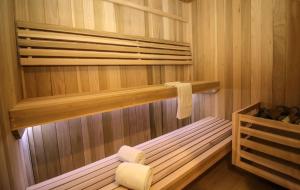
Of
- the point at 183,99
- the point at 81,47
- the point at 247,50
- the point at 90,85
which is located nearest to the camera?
the point at 81,47

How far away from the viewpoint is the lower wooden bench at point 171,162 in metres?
1.22

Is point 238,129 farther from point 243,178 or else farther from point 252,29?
point 252,29

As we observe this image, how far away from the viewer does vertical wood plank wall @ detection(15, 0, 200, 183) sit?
55.0 inches

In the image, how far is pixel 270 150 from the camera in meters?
1.41

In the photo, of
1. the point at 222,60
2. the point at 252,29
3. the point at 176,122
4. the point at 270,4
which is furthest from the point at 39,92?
the point at 270,4

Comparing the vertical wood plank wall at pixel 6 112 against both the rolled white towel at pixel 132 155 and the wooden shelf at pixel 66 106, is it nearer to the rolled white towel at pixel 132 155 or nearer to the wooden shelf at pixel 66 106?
the wooden shelf at pixel 66 106

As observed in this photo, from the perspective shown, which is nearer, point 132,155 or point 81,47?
point 132,155

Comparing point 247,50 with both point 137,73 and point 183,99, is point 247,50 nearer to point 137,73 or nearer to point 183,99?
point 183,99

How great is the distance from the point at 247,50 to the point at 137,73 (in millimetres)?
1376

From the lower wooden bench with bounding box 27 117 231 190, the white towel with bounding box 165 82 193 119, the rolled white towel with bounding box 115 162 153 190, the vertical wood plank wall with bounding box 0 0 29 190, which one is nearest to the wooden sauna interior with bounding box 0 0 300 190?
the vertical wood plank wall with bounding box 0 0 29 190

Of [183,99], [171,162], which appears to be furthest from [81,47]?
[171,162]

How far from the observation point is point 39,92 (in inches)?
55.0

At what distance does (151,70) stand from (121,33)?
561 mm

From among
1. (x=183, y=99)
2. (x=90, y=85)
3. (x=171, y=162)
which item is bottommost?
(x=171, y=162)
